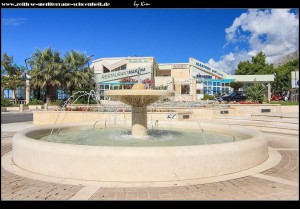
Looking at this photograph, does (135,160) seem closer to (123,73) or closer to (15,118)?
(15,118)

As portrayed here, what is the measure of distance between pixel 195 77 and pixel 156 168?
50.8 metres

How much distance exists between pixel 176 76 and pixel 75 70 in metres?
21.2

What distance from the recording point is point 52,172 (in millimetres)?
6105

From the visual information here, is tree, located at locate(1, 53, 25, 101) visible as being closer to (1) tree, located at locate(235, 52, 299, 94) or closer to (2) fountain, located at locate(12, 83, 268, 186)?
(2) fountain, located at locate(12, 83, 268, 186)

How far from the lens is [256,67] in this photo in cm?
6594

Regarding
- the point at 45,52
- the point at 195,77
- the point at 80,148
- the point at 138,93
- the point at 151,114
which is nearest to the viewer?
the point at 80,148

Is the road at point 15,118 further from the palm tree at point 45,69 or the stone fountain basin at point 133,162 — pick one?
the stone fountain basin at point 133,162

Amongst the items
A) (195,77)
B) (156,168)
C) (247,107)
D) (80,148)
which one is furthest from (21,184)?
(195,77)

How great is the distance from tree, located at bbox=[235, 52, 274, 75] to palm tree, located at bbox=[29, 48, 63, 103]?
43.6 meters

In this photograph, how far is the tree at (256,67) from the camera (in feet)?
209

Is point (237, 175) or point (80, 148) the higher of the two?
point (80, 148)

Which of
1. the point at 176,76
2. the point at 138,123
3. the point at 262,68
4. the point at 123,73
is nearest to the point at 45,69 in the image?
the point at 123,73

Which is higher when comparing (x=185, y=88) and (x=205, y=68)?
(x=205, y=68)
